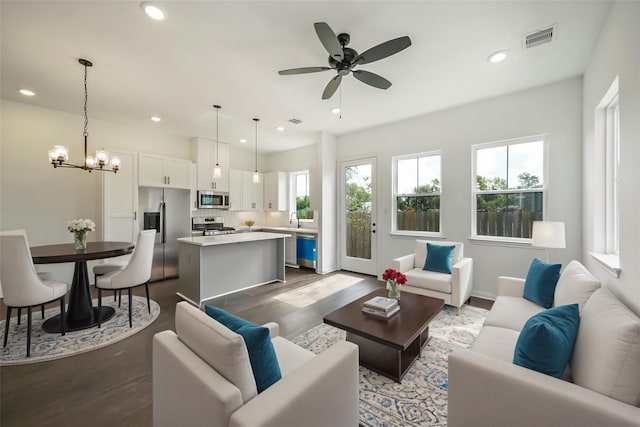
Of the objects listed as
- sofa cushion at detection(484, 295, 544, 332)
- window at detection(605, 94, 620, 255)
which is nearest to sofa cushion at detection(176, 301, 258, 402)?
sofa cushion at detection(484, 295, 544, 332)

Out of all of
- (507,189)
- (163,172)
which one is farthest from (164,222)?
(507,189)

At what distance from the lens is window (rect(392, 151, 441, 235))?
4359mm

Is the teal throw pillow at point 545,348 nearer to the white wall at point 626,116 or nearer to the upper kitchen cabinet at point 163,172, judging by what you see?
the white wall at point 626,116

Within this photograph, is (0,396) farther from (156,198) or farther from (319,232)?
(319,232)

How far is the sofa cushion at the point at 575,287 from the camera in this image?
1.71 meters

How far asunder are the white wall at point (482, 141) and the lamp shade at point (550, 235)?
0.73 meters

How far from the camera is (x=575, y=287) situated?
5.94 feet

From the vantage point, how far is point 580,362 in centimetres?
122

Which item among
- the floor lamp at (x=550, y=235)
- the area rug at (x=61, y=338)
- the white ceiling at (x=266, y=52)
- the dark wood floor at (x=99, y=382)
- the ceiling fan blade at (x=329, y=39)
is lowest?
the dark wood floor at (x=99, y=382)

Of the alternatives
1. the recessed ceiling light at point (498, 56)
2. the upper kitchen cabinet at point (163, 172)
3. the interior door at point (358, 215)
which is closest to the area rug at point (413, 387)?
the interior door at point (358, 215)

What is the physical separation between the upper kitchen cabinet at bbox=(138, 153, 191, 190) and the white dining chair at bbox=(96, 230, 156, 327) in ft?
6.69

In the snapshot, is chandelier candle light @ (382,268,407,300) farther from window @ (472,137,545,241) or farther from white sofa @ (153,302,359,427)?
window @ (472,137,545,241)

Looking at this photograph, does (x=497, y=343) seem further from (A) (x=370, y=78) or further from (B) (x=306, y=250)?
(B) (x=306, y=250)

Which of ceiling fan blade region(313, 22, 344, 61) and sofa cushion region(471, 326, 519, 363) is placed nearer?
sofa cushion region(471, 326, 519, 363)
